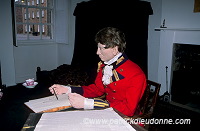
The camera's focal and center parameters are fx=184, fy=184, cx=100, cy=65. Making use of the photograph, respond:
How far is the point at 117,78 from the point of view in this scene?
143 cm

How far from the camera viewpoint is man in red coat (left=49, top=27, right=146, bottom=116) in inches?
50.3

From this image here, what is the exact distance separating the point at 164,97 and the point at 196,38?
3.84 feet

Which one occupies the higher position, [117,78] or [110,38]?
[110,38]

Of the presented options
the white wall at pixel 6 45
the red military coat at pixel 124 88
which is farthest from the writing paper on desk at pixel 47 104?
the white wall at pixel 6 45

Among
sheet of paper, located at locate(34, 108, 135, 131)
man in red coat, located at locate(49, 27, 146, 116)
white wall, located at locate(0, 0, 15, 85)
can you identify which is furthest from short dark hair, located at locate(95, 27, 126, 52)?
white wall, located at locate(0, 0, 15, 85)

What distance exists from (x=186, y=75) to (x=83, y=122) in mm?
2915

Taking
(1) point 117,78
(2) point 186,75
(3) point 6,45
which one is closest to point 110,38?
(1) point 117,78

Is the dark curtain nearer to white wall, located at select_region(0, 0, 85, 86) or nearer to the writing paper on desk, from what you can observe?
white wall, located at select_region(0, 0, 85, 86)

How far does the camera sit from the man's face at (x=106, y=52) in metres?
1.33

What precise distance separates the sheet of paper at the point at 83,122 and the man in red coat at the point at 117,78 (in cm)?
35

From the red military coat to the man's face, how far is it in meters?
0.09

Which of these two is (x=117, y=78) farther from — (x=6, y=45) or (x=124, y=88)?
(x=6, y=45)

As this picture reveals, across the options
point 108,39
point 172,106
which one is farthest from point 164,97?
point 108,39

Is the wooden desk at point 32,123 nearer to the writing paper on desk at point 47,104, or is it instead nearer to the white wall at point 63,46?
the writing paper on desk at point 47,104
